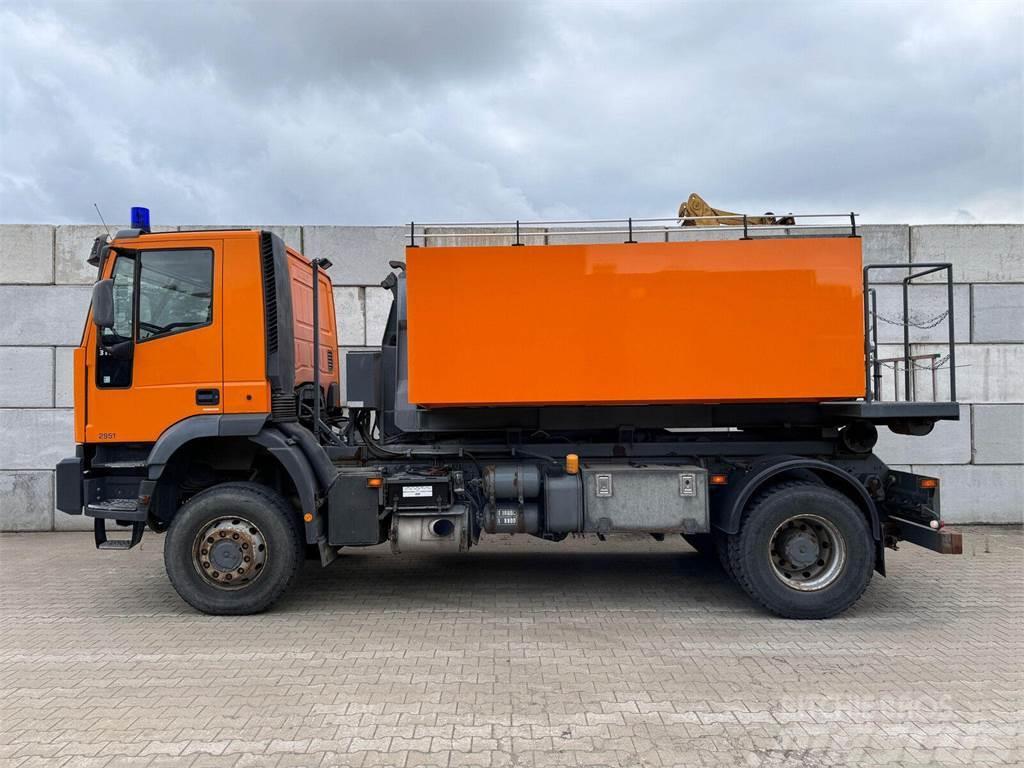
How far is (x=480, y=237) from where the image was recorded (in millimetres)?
5473

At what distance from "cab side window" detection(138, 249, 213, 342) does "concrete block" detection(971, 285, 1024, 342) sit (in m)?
9.07

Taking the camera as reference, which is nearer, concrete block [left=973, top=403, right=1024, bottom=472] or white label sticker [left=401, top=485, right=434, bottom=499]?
white label sticker [left=401, top=485, right=434, bottom=499]

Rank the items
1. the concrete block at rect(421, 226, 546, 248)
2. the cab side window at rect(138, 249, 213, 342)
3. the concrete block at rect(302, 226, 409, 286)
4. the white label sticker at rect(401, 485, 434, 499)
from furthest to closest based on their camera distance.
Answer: the concrete block at rect(302, 226, 409, 286) → the white label sticker at rect(401, 485, 434, 499) → the concrete block at rect(421, 226, 546, 248) → the cab side window at rect(138, 249, 213, 342)

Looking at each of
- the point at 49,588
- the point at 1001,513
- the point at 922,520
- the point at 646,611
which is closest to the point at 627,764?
the point at 646,611

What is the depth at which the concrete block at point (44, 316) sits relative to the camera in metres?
8.72

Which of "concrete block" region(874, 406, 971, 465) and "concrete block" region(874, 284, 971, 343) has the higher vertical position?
"concrete block" region(874, 284, 971, 343)

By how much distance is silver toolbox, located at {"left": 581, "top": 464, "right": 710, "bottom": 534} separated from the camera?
5.45 meters

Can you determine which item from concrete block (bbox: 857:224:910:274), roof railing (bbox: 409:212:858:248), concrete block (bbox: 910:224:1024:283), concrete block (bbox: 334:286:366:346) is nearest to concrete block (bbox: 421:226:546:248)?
roof railing (bbox: 409:212:858:248)

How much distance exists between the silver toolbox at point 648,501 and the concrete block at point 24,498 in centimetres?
737

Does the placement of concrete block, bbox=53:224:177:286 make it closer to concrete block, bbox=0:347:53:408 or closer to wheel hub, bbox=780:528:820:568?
concrete block, bbox=0:347:53:408

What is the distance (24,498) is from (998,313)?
1279 centimetres

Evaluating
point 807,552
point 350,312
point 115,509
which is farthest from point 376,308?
point 807,552

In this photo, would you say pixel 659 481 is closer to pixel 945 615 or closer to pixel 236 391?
pixel 945 615

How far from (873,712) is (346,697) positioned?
287cm
